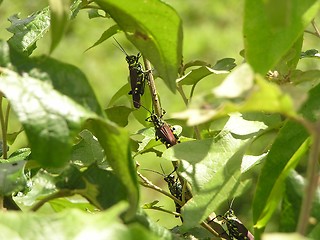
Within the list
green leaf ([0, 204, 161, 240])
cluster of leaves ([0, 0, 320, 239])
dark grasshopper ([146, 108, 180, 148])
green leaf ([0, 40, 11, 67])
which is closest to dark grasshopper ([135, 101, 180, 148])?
dark grasshopper ([146, 108, 180, 148])

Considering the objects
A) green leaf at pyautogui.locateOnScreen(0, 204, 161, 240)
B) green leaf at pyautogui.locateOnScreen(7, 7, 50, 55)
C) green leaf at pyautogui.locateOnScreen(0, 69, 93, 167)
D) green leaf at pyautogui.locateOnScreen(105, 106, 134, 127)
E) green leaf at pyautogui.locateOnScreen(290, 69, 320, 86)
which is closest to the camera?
green leaf at pyautogui.locateOnScreen(0, 204, 161, 240)

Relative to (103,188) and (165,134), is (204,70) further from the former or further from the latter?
(103,188)

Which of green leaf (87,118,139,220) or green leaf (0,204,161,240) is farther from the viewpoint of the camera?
green leaf (87,118,139,220)

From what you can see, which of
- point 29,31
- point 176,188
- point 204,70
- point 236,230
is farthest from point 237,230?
point 29,31

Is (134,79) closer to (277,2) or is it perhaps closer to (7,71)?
(7,71)

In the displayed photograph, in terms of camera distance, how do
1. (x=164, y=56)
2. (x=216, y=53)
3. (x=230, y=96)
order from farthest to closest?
(x=216, y=53), (x=164, y=56), (x=230, y=96)

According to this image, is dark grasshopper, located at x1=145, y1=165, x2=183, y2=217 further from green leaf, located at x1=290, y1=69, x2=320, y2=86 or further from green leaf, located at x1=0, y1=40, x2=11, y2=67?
green leaf, located at x1=0, y1=40, x2=11, y2=67

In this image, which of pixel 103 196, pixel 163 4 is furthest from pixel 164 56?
pixel 103 196

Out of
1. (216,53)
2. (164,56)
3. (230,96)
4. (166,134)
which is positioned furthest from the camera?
(216,53)
